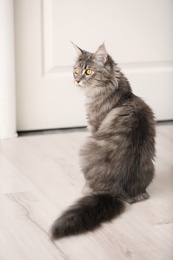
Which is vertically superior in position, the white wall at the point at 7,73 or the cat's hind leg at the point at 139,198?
the white wall at the point at 7,73

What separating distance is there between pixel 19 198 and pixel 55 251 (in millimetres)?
473

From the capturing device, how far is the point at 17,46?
2.98m

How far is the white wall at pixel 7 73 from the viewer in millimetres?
2834

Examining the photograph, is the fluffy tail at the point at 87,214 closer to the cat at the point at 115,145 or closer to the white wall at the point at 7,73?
the cat at the point at 115,145

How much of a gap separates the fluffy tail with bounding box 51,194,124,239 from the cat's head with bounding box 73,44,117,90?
1.64 feet

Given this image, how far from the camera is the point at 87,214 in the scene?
1984 mm

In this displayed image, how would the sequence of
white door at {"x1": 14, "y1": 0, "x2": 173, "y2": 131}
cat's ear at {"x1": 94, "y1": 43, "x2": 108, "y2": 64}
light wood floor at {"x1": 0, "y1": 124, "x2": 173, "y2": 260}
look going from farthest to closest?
white door at {"x1": 14, "y1": 0, "x2": 173, "y2": 131} → cat's ear at {"x1": 94, "y1": 43, "x2": 108, "y2": 64} → light wood floor at {"x1": 0, "y1": 124, "x2": 173, "y2": 260}

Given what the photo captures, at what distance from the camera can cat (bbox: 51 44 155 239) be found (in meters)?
2.22

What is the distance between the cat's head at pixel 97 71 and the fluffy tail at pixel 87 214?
500 mm

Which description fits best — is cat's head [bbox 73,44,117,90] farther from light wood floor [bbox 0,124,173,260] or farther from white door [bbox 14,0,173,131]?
→ white door [bbox 14,0,173,131]

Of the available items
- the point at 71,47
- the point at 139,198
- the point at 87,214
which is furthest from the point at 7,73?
the point at 87,214

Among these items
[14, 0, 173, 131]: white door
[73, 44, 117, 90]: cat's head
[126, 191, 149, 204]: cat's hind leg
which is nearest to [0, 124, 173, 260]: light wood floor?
[126, 191, 149, 204]: cat's hind leg

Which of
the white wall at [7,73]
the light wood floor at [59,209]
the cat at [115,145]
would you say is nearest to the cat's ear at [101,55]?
the cat at [115,145]

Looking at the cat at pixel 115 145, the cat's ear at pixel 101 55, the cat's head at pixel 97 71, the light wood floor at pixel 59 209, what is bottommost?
the light wood floor at pixel 59 209
